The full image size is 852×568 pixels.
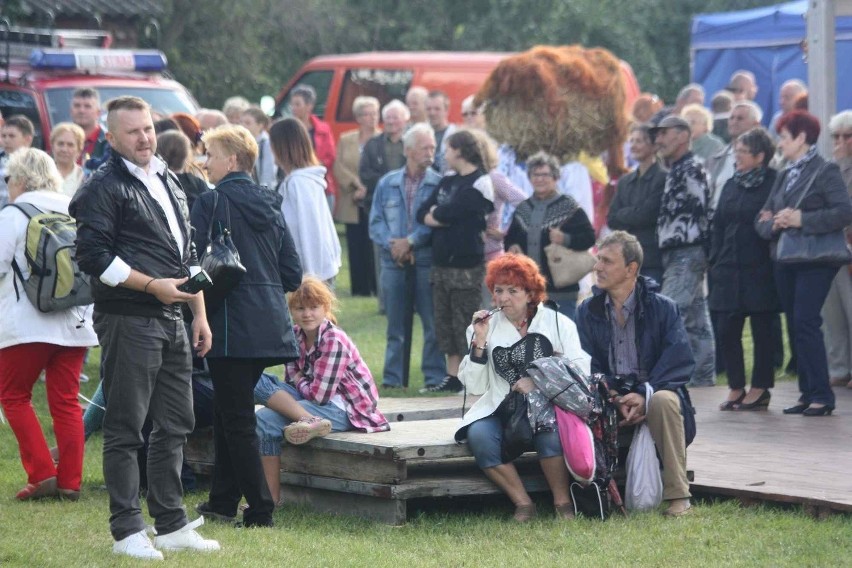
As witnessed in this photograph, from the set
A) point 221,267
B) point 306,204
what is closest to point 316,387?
point 221,267

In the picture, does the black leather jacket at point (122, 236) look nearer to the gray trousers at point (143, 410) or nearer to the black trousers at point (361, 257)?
the gray trousers at point (143, 410)

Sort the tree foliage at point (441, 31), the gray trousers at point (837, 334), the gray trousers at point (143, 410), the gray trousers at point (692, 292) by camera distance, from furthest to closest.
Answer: the tree foliage at point (441, 31), the gray trousers at point (837, 334), the gray trousers at point (692, 292), the gray trousers at point (143, 410)

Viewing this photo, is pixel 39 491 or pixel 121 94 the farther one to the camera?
pixel 121 94

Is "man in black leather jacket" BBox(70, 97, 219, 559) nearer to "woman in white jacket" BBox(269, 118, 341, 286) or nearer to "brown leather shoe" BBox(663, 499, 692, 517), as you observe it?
"brown leather shoe" BBox(663, 499, 692, 517)

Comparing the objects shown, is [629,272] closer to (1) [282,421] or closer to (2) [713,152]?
(1) [282,421]

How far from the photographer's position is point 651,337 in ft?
26.0

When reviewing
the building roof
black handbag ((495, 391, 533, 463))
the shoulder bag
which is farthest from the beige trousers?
the building roof

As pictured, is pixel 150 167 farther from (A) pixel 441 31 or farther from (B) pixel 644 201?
(A) pixel 441 31

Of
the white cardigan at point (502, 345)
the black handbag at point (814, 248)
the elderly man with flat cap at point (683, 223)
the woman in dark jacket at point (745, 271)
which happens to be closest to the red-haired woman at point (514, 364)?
the white cardigan at point (502, 345)

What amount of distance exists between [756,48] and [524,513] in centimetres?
1420

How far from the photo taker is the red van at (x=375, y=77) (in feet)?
67.2

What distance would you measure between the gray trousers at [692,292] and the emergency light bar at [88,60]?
6.13m

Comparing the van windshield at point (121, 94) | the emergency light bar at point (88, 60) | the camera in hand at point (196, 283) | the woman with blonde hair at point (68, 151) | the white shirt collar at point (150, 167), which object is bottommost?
the camera in hand at point (196, 283)

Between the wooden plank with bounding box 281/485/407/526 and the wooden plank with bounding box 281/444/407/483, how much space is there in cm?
12
